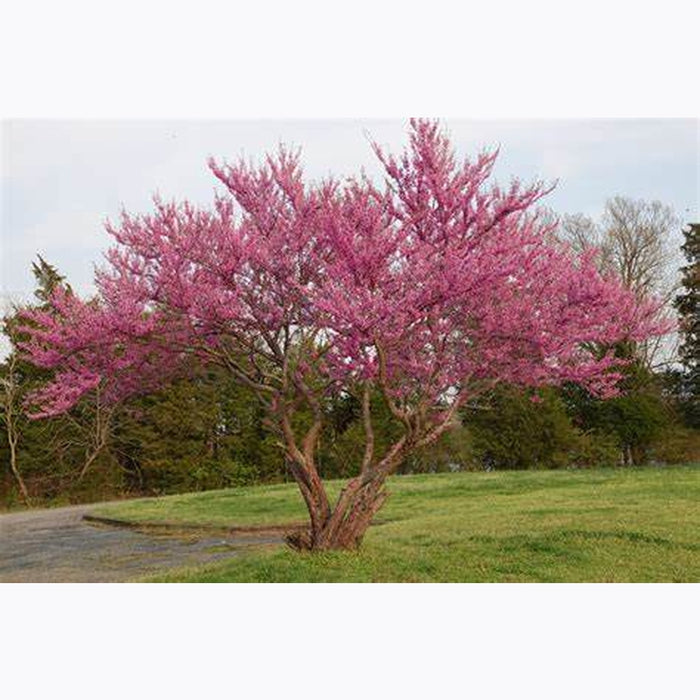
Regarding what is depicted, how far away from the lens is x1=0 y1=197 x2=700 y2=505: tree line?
12.8 m

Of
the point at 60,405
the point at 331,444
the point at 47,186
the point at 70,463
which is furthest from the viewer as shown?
the point at 70,463

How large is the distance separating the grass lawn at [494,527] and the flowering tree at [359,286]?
56 centimetres

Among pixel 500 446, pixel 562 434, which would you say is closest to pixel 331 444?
pixel 500 446

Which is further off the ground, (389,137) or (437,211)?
(389,137)

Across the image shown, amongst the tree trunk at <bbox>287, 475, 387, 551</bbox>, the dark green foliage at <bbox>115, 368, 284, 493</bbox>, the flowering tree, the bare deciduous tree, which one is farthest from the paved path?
the bare deciduous tree

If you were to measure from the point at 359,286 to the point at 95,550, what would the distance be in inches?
202

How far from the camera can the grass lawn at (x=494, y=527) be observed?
6.11 meters

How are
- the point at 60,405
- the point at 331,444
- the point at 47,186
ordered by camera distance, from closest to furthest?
the point at 60,405, the point at 47,186, the point at 331,444

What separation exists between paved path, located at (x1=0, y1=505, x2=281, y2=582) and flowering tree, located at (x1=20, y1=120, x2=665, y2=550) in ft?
6.40

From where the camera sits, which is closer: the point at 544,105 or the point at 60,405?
the point at 60,405

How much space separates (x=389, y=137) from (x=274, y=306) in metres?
2.05

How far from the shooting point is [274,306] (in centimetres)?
619
